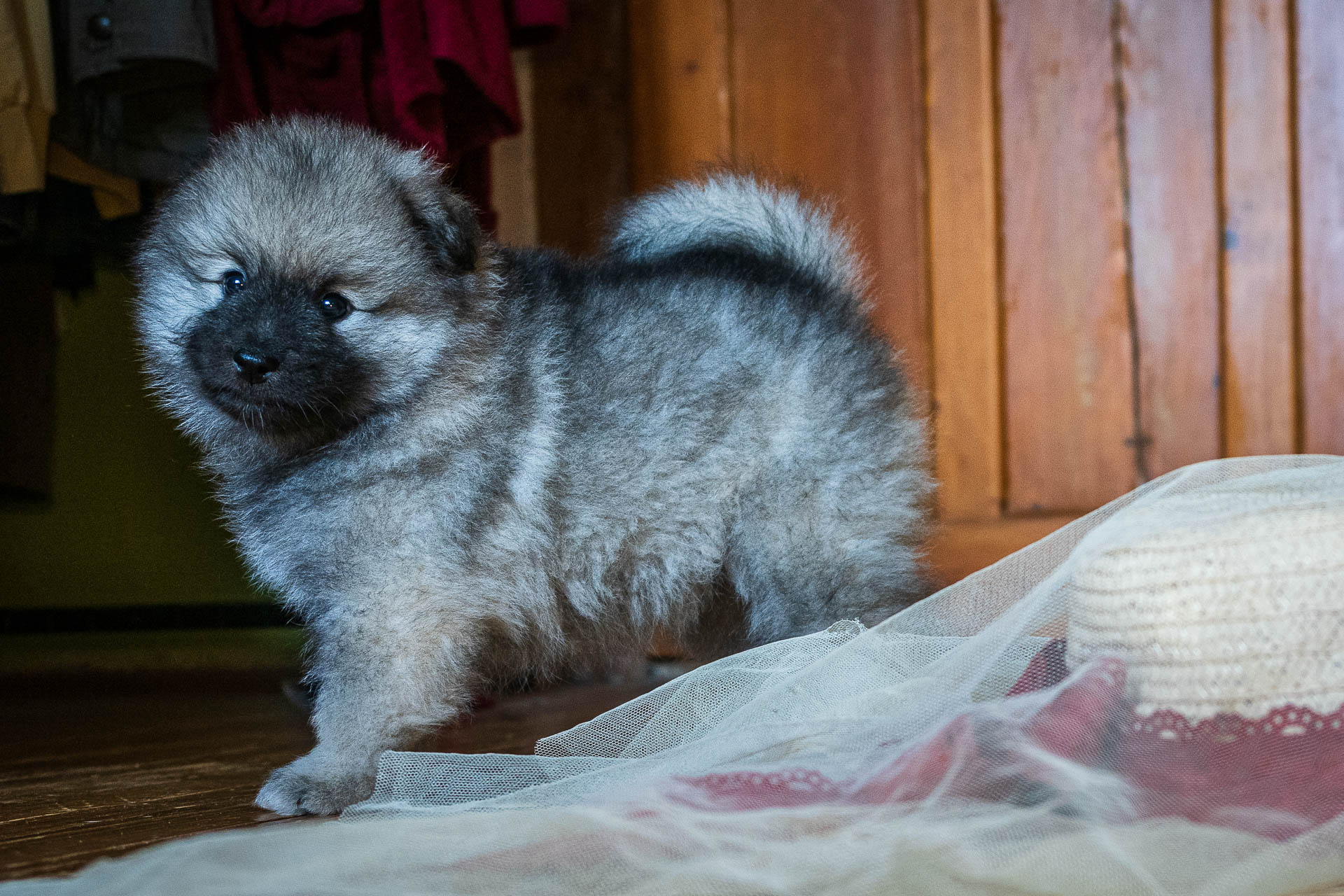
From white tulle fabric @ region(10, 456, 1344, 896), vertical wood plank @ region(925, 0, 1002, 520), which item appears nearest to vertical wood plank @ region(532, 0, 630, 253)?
vertical wood plank @ region(925, 0, 1002, 520)

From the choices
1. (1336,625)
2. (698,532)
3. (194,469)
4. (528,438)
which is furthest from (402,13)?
(1336,625)

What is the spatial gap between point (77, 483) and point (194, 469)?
328mm

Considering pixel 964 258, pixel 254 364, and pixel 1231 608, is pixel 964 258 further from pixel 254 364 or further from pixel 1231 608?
pixel 254 364

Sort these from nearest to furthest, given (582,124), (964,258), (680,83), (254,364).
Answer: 1. (254,364)
2. (964,258)
3. (680,83)
4. (582,124)

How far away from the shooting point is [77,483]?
2.98m

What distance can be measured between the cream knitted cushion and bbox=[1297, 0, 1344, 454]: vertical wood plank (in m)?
1.64

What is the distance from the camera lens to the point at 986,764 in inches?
40.2

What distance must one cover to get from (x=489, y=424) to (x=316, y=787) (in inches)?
21.7

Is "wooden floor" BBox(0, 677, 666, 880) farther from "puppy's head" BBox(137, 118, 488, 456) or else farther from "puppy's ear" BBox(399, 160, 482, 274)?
"puppy's ear" BBox(399, 160, 482, 274)

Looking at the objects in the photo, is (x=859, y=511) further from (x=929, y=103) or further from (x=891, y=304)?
Answer: (x=929, y=103)

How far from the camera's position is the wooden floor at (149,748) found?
131 centimetres

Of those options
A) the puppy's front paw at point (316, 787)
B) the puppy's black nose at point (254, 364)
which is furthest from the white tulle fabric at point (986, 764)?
the puppy's black nose at point (254, 364)

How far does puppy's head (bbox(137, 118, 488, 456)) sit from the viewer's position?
4.68ft

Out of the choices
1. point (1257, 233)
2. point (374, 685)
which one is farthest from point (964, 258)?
point (374, 685)
